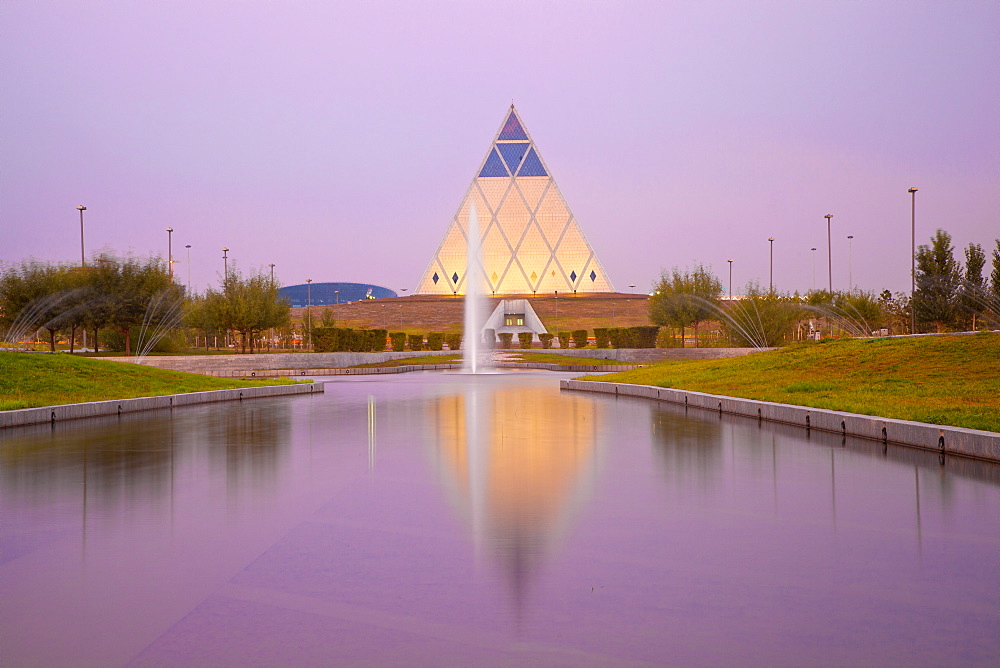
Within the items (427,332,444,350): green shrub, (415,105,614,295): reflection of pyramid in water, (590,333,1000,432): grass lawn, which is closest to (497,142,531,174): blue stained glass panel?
(415,105,614,295): reflection of pyramid in water

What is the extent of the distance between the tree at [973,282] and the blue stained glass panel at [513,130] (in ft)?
196

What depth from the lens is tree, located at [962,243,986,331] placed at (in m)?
39.3

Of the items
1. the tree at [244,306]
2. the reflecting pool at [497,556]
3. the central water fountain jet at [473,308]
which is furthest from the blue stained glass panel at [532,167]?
the reflecting pool at [497,556]

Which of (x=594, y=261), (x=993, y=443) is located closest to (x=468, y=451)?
(x=993, y=443)

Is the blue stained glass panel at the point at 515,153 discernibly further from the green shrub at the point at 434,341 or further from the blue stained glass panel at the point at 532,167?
the green shrub at the point at 434,341

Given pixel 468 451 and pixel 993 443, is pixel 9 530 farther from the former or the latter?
pixel 993 443

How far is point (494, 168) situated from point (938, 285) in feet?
199

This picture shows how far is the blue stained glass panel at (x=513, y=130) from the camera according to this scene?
9356 cm

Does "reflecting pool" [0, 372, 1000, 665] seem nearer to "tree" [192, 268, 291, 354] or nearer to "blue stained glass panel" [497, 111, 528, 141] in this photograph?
"tree" [192, 268, 291, 354]

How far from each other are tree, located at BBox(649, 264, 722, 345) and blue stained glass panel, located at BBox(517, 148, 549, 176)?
48613 millimetres

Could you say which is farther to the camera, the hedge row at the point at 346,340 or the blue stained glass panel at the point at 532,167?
the blue stained glass panel at the point at 532,167

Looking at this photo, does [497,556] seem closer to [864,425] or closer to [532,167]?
[864,425]

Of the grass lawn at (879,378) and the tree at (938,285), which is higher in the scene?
the tree at (938,285)

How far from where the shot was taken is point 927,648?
10.5 feet
